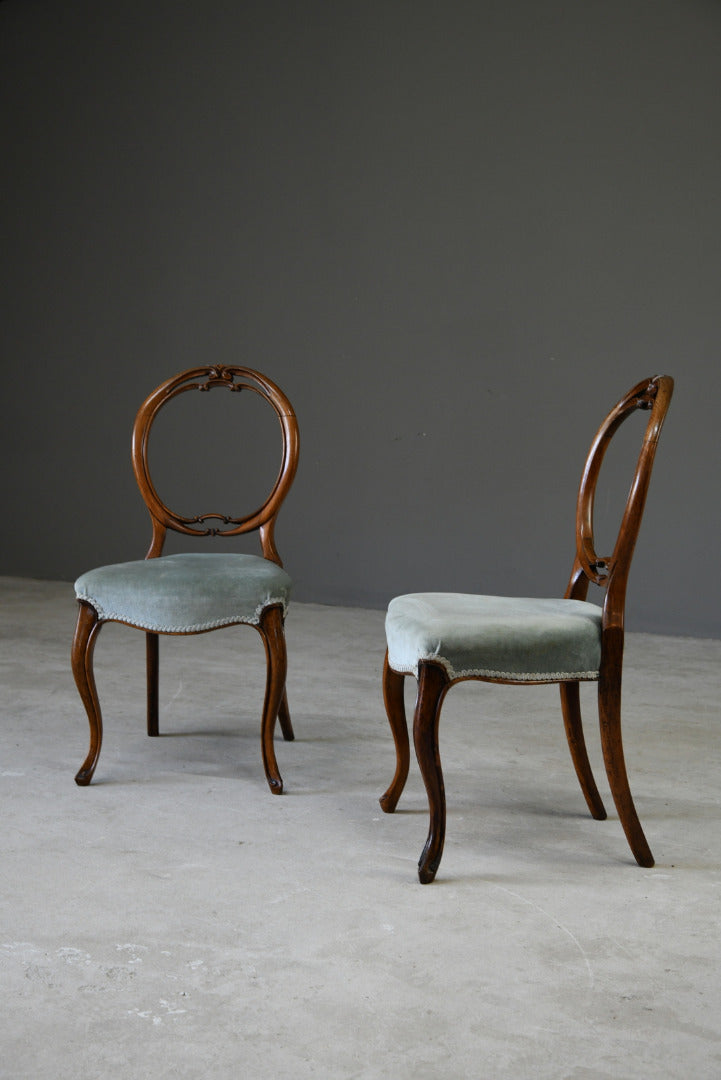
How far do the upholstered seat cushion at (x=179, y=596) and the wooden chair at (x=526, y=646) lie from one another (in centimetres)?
37

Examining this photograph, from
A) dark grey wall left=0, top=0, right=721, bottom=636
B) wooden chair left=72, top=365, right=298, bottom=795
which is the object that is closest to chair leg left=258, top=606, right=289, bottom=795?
wooden chair left=72, top=365, right=298, bottom=795

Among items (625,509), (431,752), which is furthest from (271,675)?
(625,509)

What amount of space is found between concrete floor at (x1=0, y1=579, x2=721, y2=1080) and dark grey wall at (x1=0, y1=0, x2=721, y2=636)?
5.71 feet

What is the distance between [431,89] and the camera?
4453 millimetres

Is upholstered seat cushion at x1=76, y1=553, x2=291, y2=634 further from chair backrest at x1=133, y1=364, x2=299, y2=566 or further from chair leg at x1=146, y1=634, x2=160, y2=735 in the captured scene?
chair leg at x1=146, y1=634, x2=160, y2=735

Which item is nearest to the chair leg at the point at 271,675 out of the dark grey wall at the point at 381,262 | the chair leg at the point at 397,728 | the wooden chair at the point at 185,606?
the wooden chair at the point at 185,606

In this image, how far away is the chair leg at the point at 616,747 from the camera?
187 centimetres

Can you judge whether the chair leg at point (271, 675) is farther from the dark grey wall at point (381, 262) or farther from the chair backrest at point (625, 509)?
the dark grey wall at point (381, 262)

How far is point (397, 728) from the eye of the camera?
2.10m

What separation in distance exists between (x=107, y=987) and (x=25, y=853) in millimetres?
524

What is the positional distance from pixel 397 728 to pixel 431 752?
0.29 m

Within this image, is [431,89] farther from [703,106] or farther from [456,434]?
[456,434]

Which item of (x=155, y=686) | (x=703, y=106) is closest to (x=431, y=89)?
(x=703, y=106)

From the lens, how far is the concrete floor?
130 centimetres
